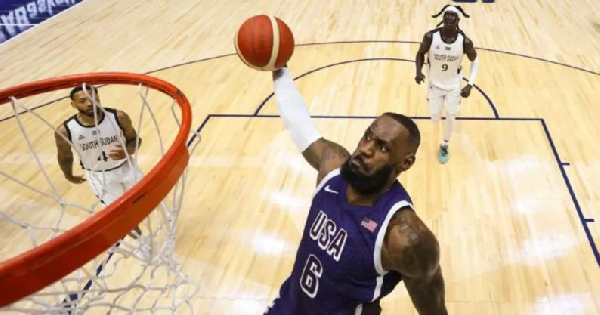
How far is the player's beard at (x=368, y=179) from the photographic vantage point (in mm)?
2297

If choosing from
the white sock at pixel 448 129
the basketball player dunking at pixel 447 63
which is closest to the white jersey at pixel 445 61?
the basketball player dunking at pixel 447 63

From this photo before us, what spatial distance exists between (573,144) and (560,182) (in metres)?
0.89

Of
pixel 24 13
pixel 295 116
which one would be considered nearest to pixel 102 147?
pixel 295 116

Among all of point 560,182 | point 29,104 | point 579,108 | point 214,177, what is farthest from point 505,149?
point 29,104

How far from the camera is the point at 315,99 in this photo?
7.39m

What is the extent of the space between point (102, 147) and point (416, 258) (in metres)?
2.81

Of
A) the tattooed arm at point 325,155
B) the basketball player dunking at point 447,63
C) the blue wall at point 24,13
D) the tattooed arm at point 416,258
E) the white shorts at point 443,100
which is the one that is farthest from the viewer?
the blue wall at point 24,13

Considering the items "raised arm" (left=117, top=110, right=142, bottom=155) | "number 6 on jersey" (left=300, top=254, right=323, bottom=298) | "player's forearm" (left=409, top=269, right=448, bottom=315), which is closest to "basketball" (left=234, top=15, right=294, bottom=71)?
"number 6 on jersey" (left=300, top=254, right=323, bottom=298)

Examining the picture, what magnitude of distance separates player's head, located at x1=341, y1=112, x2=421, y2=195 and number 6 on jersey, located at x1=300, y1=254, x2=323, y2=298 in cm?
39

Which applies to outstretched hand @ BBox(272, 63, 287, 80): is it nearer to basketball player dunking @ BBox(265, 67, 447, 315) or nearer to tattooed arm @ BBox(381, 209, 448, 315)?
basketball player dunking @ BBox(265, 67, 447, 315)

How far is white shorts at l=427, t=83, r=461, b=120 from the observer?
5758mm

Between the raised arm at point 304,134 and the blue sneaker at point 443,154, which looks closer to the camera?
the raised arm at point 304,134

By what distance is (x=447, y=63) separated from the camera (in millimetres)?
5613

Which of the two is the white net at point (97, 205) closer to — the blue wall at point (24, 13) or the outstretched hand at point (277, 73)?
the outstretched hand at point (277, 73)
